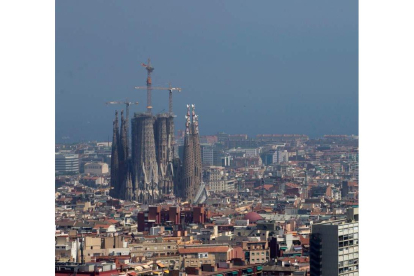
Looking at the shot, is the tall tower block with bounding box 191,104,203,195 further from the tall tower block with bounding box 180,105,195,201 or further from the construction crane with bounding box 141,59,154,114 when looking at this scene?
the construction crane with bounding box 141,59,154,114

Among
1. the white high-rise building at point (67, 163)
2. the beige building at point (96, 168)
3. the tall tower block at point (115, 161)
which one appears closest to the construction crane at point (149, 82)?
the tall tower block at point (115, 161)

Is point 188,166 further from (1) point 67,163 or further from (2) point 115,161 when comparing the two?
(1) point 67,163

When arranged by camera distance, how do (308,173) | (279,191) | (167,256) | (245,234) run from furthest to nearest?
(308,173)
(279,191)
(245,234)
(167,256)

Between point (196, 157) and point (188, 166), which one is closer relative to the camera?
point (188, 166)

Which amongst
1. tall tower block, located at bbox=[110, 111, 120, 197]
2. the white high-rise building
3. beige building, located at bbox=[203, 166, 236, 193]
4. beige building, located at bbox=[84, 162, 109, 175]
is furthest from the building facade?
beige building, located at bbox=[84, 162, 109, 175]

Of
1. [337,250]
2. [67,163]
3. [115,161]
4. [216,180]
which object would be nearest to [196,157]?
[216,180]
